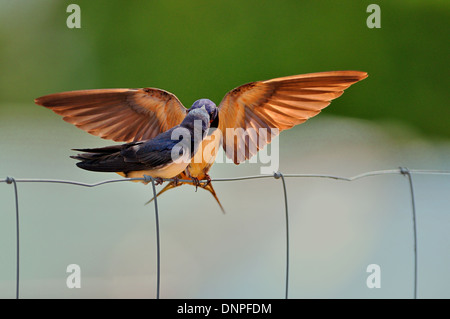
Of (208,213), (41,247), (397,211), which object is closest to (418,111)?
(397,211)

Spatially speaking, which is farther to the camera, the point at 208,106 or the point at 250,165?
the point at 250,165

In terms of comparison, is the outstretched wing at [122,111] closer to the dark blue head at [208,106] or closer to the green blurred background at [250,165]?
the dark blue head at [208,106]

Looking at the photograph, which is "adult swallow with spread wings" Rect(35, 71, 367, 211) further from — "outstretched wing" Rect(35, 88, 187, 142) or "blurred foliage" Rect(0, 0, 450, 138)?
"blurred foliage" Rect(0, 0, 450, 138)

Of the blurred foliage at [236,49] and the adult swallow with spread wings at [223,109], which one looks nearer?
the adult swallow with spread wings at [223,109]

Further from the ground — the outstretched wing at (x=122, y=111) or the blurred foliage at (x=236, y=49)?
the blurred foliage at (x=236, y=49)

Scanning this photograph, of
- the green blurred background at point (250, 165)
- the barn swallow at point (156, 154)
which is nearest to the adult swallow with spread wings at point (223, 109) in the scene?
the barn swallow at point (156, 154)

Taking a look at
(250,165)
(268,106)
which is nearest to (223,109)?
(268,106)

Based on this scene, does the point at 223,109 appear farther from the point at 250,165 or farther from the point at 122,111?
the point at 250,165
